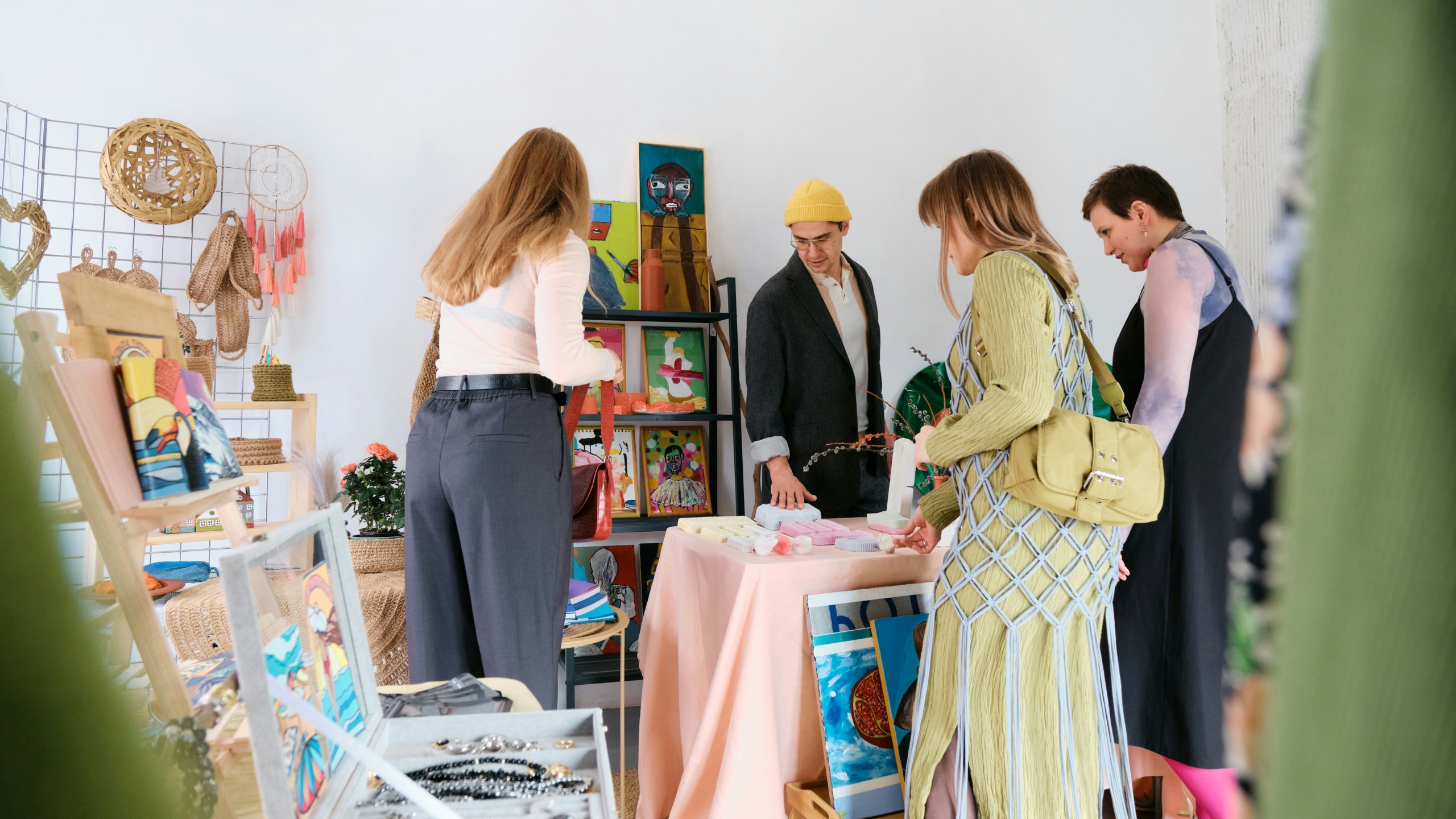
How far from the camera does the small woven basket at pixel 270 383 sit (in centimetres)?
287

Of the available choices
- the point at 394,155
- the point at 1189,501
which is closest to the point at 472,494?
the point at 1189,501

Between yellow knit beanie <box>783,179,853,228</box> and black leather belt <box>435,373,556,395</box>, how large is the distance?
1582 millimetres

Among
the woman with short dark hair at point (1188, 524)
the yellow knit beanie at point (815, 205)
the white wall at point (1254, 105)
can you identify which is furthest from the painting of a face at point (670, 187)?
the white wall at point (1254, 105)

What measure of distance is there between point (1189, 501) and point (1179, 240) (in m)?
0.56

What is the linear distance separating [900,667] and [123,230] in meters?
3.02

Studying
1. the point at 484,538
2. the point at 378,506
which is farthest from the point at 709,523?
the point at 378,506

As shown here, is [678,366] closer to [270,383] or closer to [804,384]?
[804,384]

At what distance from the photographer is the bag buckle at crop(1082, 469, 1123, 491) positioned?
4.52 feet

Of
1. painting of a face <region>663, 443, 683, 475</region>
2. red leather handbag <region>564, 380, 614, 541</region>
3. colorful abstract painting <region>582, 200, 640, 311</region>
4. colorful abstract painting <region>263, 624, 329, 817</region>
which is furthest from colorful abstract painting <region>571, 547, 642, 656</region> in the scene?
colorful abstract painting <region>263, 624, 329, 817</region>

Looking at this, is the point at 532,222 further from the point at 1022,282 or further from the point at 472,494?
the point at 1022,282

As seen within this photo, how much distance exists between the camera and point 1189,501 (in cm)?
186

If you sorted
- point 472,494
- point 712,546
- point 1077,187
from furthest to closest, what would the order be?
1. point 1077,187
2. point 712,546
3. point 472,494

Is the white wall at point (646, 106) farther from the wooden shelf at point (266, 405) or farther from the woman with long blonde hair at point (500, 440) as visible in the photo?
the woman with long blonde hair at point (500, 440)

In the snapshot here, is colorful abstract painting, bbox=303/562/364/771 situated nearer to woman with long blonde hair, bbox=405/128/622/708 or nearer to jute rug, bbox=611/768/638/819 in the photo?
woman with long blonde hair, bbox=405/128/622/708
